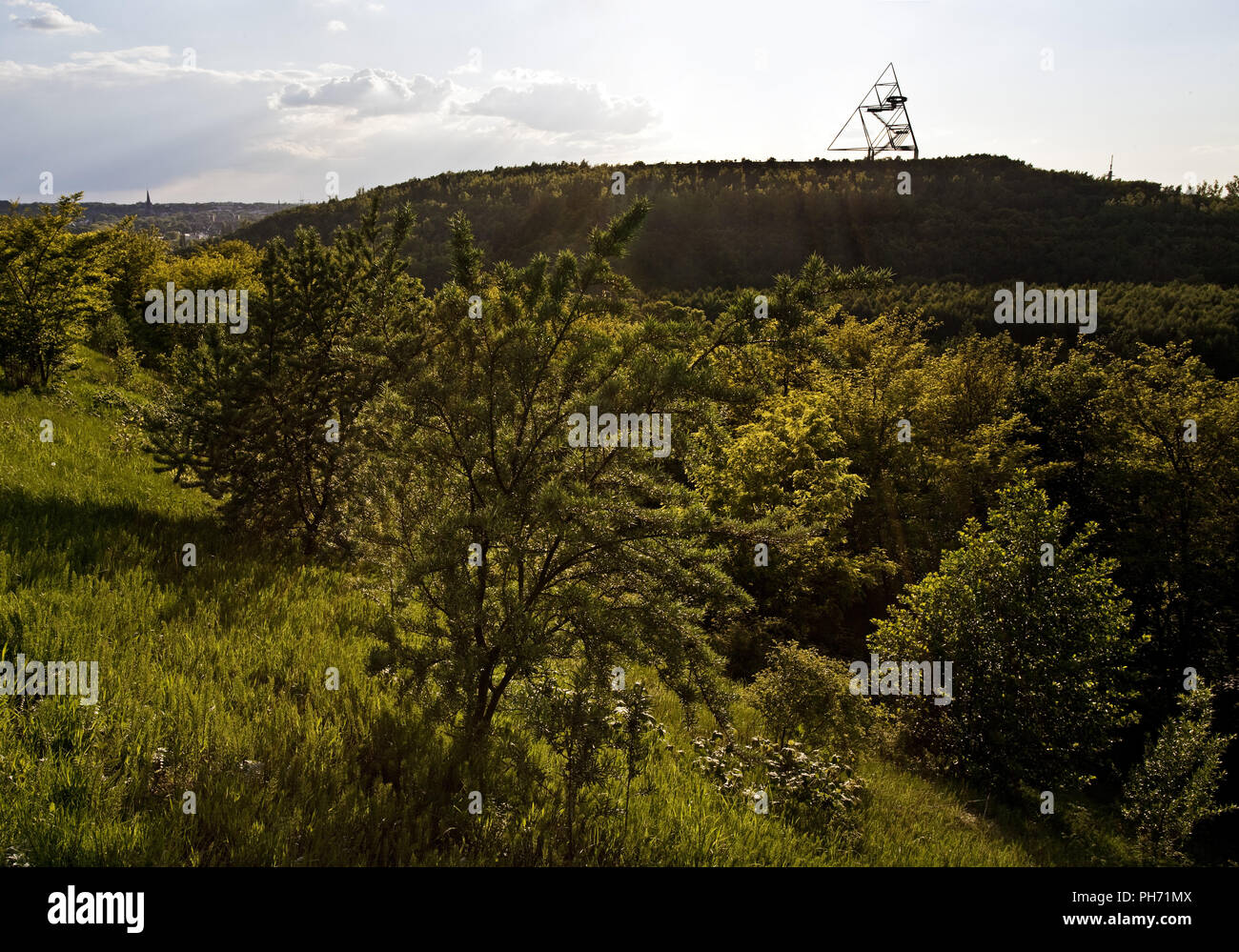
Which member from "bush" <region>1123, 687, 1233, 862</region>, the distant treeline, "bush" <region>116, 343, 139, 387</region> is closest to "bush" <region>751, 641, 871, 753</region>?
"bush" <region>1123, 687, 1233, 862</region>

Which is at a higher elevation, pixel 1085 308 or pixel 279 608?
pixel 1085 308

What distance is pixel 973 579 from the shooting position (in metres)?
14.1

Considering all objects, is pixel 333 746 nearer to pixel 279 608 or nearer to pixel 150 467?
pixel 279 608

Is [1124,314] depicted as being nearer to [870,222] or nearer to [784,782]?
[870,222]

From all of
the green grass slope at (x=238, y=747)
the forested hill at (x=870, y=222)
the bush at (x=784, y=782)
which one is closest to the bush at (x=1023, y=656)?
the green grass slope at (x=238, y=747)

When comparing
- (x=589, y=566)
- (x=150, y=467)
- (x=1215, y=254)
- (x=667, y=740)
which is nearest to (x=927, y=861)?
(x=667, y=740)

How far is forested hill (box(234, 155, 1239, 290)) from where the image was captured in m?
68.9

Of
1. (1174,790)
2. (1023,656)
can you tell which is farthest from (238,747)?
(1174,790)

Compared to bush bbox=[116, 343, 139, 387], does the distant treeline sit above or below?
above

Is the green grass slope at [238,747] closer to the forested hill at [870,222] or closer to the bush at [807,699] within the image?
the bush at [807,699]

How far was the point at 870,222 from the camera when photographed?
8688 centimetres

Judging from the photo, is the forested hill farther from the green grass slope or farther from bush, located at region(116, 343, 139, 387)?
the green grass slope
